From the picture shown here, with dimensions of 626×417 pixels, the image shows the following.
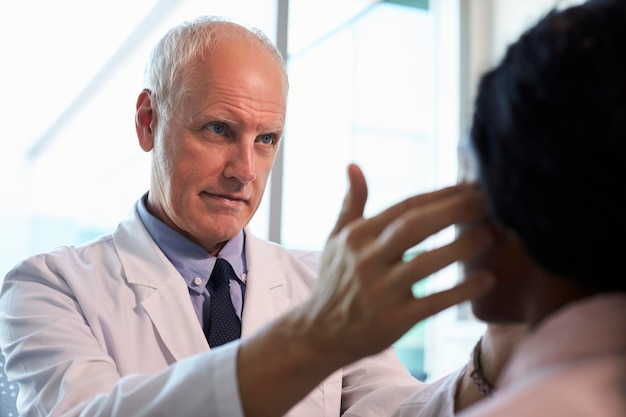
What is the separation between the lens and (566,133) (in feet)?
1.86

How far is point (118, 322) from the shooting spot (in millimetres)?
1379

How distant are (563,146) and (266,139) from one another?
3.38ft

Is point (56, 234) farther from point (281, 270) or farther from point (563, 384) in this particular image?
point (563, 384)

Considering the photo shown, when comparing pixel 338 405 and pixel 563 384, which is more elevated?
pixel 563 384

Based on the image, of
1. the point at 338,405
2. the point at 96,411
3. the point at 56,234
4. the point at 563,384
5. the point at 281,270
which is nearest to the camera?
the point at 563,384

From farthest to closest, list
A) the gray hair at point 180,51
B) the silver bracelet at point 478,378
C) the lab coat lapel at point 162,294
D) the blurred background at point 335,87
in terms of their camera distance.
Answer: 1. the blurred background at point 335,87
2. the gray hair at point 180,51
3. the lab coat lapel at point 162,294
4. the silver bracelet at point 478,378

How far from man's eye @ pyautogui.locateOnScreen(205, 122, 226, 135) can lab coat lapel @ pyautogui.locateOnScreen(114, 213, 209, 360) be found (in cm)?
25

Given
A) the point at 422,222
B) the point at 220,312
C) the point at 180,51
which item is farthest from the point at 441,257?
the point at 180,51

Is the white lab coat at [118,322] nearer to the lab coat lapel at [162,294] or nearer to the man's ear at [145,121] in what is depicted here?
the lab coat lapel at [162,294]

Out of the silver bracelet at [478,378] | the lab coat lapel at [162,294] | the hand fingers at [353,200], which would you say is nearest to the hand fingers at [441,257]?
the hand fingers at [353,200]

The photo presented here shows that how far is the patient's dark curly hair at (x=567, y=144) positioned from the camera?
56 centimetres

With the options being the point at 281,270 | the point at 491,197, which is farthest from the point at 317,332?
the point at 281,270

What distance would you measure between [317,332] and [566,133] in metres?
0.30

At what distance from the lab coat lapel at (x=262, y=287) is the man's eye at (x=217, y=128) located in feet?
0.81
